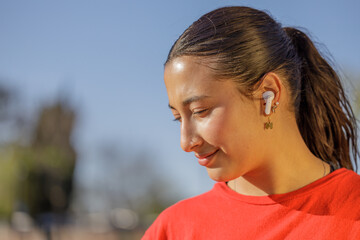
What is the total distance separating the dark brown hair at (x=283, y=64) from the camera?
4.81 ft

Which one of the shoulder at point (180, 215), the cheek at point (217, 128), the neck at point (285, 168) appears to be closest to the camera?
the cheek at point (217, 128)

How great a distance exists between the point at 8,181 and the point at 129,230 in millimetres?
12072

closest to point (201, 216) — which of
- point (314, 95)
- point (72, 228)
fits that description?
point (314, 95)

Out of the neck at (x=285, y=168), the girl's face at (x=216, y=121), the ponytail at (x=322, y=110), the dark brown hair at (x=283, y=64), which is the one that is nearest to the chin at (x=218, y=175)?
the girl's face at (x=216, y=121)

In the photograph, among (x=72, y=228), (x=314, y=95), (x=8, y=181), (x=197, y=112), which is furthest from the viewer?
(x=8, y=181)

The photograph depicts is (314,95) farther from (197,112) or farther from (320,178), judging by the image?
(197,112)

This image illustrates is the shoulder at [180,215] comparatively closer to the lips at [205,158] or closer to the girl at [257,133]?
the girl at [257,133]

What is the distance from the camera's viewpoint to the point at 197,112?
143 centimetres

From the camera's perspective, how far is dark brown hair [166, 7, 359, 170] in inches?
57.7

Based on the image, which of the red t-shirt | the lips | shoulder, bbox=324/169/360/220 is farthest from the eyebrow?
shoulder, bbox=324/169/360/220

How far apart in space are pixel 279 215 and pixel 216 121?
369 millimetres

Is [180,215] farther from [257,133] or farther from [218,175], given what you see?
[257,133]

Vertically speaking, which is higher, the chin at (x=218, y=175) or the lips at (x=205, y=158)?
the lips at (x=205, y=158)

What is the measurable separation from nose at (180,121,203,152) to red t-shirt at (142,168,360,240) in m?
0.29
